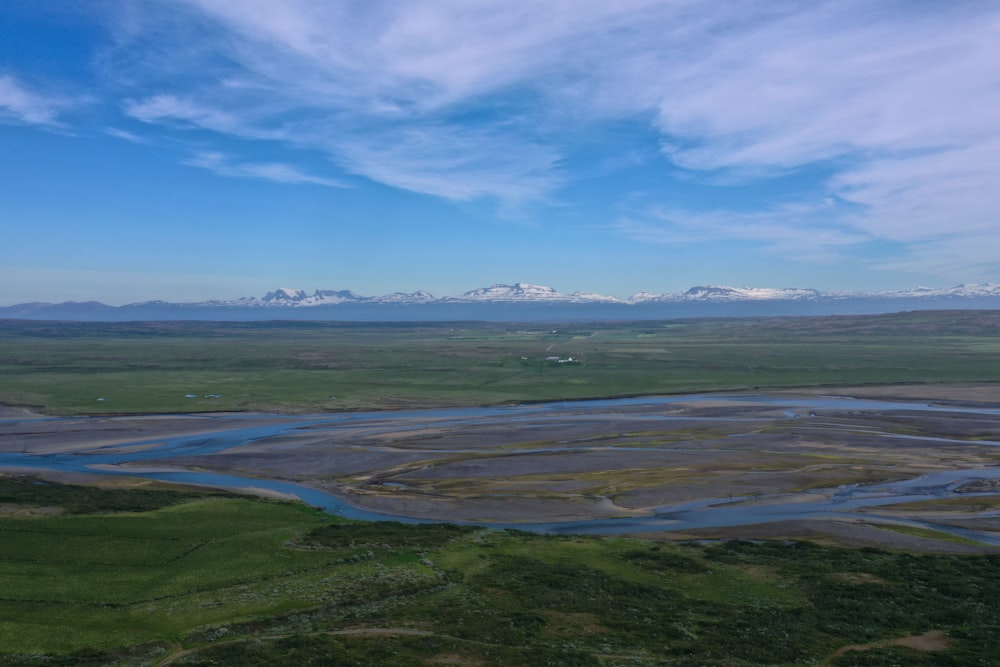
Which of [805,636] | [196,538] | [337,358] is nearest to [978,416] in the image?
A: [805,636]

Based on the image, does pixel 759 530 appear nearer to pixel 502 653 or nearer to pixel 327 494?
pixel 502 653

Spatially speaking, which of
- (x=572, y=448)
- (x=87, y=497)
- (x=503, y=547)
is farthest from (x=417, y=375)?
(x=503, y=547)

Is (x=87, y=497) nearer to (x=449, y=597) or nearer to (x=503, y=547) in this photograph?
(x=503, y=547)

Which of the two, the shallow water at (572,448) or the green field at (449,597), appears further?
the shallow water at (572,448)

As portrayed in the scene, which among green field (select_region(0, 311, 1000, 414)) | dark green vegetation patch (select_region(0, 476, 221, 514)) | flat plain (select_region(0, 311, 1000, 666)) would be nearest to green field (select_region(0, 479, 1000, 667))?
flat plain (select_region(0, 311, 1000, 666))

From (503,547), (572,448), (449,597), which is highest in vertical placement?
(449,597)

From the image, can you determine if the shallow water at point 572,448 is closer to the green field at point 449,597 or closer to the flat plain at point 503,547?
the flat plain at point 503,547

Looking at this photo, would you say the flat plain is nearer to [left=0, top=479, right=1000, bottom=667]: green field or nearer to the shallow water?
[left=0, top=479, right=1000, bottom=667]: green field

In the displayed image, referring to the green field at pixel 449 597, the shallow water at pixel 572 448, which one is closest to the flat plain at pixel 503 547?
the green field at pixel 449 597

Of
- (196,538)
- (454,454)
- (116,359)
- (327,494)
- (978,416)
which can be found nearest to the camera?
(196,538)
